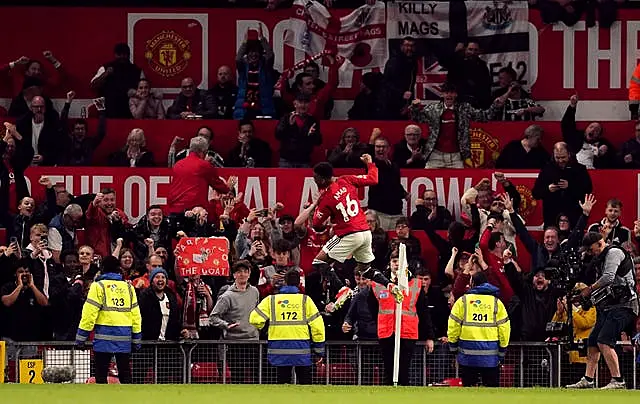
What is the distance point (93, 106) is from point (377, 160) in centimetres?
568

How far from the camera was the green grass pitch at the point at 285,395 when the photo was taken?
62.5 ft

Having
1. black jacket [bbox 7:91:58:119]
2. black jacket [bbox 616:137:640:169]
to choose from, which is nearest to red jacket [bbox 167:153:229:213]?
black jacket [bbox 7:91:58:119]

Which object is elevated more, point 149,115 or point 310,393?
point 149,115

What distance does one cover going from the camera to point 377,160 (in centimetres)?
2772

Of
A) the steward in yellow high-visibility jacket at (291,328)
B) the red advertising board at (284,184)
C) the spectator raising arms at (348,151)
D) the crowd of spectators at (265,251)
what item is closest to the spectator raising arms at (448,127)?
the crowd of spectators at (265,251)

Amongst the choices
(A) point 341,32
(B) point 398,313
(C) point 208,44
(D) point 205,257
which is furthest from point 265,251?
(C) point 208,44

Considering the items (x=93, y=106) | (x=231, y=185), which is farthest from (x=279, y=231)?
(x=93, y=106)

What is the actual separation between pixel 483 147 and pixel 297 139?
286cm

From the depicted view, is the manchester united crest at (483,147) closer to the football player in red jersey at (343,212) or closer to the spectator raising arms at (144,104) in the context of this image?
the spectator raising arms at (144,104)

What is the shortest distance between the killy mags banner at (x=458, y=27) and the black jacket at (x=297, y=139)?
3.39 m

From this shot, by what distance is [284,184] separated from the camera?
28.3 meters

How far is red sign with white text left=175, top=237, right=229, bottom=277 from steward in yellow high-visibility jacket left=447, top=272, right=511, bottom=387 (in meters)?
3.09

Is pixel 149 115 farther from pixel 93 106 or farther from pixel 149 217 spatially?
pixel 149 217

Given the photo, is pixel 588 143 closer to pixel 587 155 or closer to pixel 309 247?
pixel 587 155
